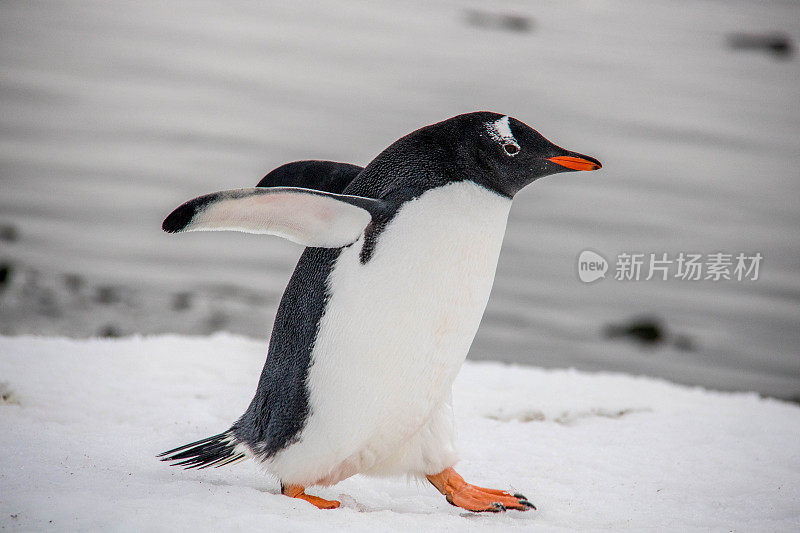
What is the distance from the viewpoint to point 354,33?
14344 millimetres

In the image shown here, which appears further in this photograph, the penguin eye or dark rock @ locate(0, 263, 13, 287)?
dark rock @ locate(0, 263, 13, 287)

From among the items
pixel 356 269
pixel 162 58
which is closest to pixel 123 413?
pixel 356 269

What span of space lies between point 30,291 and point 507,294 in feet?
9.33

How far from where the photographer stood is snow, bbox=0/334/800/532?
1567mm

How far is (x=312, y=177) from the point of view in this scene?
203cm

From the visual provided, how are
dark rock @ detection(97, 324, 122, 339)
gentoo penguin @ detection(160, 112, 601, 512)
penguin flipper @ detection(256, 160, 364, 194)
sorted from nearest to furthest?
1. gentoo penguin @ detection(160, 112, 601, 512)
2. penguin flipper @ detection(256, 160, 364, 194)
3. dark rock @ detection(97, 324, 122, 339)

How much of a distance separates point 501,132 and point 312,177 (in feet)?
1.74

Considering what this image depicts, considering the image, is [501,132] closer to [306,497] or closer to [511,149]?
[511,149]

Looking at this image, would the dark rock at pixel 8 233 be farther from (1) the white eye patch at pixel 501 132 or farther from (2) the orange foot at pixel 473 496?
(1) the white eye patch at pixel 501 132

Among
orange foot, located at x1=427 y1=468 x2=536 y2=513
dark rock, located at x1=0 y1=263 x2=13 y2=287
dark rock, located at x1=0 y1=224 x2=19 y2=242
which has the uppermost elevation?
orange foot, located at x1=427 y1=468 x2=536 y2=513

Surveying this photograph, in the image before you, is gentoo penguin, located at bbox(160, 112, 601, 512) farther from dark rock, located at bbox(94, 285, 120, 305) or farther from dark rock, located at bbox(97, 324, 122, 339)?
dark rock, located at bbox(94, 285, 120, 305)

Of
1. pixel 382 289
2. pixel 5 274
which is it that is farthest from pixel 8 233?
pixel 382 289

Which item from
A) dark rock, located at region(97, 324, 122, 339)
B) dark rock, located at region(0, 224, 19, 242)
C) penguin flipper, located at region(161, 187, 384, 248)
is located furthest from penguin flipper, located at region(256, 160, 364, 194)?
dark rock, located at region(0, 224, 19, 242)

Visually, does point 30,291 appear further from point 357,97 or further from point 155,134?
point 357,97
